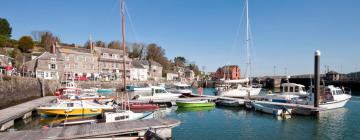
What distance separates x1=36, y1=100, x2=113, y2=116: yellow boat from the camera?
2519 cm

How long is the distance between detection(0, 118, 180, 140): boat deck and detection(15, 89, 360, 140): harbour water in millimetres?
2905

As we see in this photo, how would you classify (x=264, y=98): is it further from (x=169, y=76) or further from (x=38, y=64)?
(x=169, y=76)

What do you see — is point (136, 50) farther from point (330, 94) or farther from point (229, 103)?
point (330, 94)

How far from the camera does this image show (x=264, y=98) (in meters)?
37.7

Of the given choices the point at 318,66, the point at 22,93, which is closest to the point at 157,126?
the point at 318,66

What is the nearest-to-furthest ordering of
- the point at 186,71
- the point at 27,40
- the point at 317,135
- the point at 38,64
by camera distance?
the point at 317,135
the point at 38,64
the point at 27,40
the point at 186,71

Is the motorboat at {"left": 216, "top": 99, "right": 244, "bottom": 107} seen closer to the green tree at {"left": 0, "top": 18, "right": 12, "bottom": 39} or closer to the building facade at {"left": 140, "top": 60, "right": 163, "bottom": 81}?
the building facade at {"left": 140, "top": 60, "right": 163, "bottom": 81}

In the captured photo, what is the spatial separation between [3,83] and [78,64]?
4552 centimetres

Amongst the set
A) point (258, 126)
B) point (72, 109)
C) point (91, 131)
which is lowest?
point (258, 126)

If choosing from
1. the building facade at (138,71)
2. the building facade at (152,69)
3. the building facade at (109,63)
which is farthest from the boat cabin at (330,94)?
the building facade at (152,69)

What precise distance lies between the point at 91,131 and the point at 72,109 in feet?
41.4

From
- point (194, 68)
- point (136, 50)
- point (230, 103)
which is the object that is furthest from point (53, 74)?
point (194, 68)

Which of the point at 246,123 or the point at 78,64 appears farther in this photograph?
the point at 78,64

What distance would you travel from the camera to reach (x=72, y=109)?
2578 centimetres
